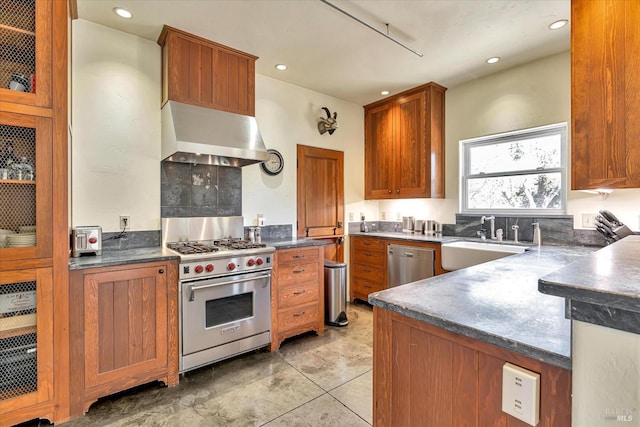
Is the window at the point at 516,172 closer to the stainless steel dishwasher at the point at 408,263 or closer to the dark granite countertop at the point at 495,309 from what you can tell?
the stainless steel dishwasher at the point at 408,263

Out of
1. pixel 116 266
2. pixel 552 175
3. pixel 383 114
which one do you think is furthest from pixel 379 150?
pixel 116 266

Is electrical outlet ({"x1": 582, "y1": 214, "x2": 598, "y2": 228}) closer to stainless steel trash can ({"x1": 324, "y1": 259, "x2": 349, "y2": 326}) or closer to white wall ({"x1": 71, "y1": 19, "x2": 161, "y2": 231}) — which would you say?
stainless steel trash can ({"x1": 324, "y1": 259, "x2": 349, "y2": 326})

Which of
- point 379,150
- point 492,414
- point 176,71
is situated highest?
point 176,71


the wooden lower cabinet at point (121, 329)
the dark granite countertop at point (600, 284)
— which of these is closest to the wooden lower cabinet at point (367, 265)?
the wooden lower cabinet at point (121, 329)

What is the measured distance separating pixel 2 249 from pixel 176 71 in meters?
1.78

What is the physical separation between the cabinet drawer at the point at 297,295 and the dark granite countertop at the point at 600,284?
2344mm

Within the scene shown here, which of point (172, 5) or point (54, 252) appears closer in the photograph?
point (54, 252)

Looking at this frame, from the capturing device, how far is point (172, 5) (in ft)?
7.29

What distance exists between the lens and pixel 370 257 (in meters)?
3.99

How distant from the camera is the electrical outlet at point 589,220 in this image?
2772 mm

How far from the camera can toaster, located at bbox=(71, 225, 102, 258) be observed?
2.18 metres

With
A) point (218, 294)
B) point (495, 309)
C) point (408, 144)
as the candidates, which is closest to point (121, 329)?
point (218, 294)

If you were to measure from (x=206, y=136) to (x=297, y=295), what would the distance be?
5.52 ft

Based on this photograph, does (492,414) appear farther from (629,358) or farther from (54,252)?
(54,252)
